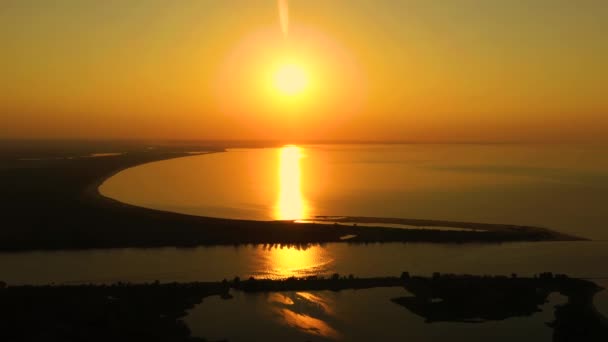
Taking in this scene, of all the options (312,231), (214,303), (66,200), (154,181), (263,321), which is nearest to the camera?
(263,321)

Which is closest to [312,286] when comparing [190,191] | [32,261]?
[32,261]

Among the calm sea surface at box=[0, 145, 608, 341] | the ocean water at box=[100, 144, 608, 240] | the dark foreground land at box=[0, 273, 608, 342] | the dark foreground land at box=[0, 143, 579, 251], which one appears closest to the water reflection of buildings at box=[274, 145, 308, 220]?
the ocean water at box=[100, 144, 608, 240]

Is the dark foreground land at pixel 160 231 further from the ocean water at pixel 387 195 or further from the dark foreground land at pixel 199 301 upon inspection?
the dark foreground land at pixel 199 301

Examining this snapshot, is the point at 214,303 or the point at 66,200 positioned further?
the point at 66,200

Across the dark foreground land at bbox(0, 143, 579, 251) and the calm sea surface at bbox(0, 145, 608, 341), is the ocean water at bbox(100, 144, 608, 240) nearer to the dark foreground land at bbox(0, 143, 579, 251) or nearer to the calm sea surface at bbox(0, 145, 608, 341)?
the calm sea surface at bbox(0, 145, 608, 341)

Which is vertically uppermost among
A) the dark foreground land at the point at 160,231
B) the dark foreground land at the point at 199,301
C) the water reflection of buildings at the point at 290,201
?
the water reflection of buildings at the point at 290,201

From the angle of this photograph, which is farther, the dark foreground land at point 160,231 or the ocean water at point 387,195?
the ocean water at point 387,195

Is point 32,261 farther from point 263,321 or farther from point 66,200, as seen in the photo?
point 66,200

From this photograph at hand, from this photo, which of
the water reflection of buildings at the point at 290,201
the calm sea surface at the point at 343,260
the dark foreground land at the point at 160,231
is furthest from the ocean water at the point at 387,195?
the dark foreground land at the point at 160,231
